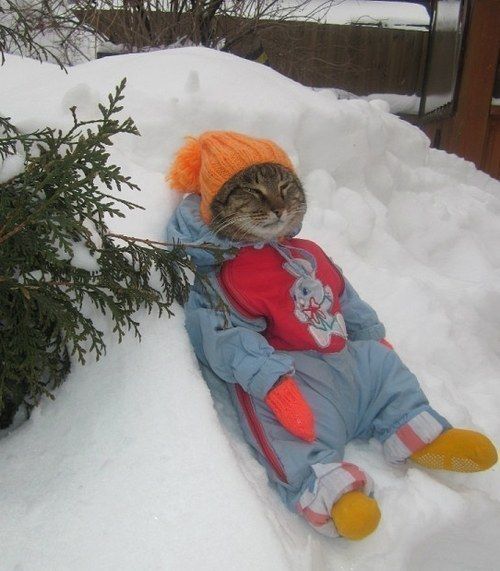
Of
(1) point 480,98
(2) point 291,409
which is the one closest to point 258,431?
(2) point 291,409

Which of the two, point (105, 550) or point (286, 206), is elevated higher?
point (286, 206)

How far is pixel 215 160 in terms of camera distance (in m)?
1.91

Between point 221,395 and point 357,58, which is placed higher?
point 221,395

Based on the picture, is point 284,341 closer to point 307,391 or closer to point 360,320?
point 307,391

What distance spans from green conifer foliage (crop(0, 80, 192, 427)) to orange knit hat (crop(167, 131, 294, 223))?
283 mm

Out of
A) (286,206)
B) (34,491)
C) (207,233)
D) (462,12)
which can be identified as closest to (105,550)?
(34,491)

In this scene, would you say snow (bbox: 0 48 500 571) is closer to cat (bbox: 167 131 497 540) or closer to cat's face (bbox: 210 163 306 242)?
cat (bbox: 167 131 497 540)

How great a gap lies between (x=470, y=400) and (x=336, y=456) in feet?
2.54

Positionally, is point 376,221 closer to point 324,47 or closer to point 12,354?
point 12,354

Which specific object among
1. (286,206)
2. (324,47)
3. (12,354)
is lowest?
(324,47)

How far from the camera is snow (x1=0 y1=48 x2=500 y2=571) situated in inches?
53.4

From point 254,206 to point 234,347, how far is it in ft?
1.49

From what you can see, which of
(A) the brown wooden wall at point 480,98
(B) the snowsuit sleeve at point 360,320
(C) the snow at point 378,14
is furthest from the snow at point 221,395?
(C) the snow at point 378,14

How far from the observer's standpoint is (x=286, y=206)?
188 cm
